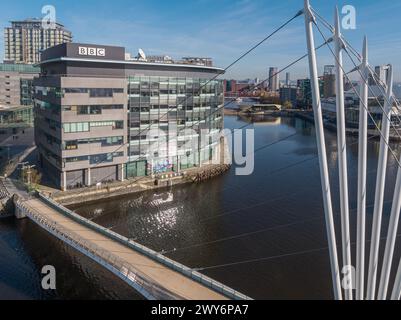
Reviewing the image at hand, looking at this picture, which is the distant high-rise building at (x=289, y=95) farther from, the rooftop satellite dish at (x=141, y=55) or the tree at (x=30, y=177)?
the tree at (x=30, y=177)

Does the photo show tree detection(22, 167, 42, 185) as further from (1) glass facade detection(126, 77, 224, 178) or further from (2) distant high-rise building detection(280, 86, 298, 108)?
(2) distant high-rise building detection(280, 86, 298, 108)

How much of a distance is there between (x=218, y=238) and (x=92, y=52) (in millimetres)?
20093

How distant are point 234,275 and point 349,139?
6722 cm

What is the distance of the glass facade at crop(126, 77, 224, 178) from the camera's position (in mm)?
39906

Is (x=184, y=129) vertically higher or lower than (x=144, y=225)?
higher

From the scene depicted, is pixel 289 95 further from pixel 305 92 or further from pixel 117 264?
pixel 117 264

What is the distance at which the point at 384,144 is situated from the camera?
13.4 metres

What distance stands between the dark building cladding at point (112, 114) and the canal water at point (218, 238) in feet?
12.4
